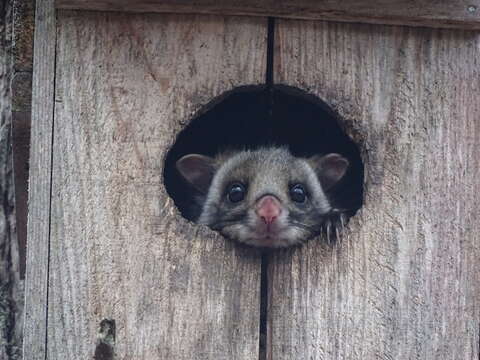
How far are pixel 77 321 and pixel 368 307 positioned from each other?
113 cm

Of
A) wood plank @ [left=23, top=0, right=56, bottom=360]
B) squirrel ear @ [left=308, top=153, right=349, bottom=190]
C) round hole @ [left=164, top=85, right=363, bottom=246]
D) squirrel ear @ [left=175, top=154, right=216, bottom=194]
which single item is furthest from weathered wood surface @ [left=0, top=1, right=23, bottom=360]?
squirrel ear @ [left=308, top=153, right=349, bottom=190]

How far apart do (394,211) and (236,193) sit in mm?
1011

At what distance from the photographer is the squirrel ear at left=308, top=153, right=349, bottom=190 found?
15.9 ft

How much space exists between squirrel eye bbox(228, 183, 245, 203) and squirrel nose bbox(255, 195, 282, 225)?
456 mm

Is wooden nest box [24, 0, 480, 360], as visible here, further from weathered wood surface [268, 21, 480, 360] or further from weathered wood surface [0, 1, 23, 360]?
weathered wood surface [0, 1, 23, 360]

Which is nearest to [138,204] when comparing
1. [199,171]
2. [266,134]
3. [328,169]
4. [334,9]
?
[334,9]

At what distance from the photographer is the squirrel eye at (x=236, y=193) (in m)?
4.56

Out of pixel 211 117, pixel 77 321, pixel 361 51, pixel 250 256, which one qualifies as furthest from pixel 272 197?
pixel 211 117

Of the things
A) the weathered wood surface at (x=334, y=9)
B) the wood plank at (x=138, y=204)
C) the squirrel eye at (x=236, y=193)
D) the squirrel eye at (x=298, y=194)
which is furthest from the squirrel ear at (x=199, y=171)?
the weathered wood surface at (x=334, y=9)

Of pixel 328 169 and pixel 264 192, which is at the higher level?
pixel 328 169

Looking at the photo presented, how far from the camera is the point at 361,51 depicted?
3.89 m

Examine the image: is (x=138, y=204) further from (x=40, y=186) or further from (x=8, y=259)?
(x=8, y=259)

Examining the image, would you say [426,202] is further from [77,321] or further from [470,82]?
[77,321]

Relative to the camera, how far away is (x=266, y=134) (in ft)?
18.8
